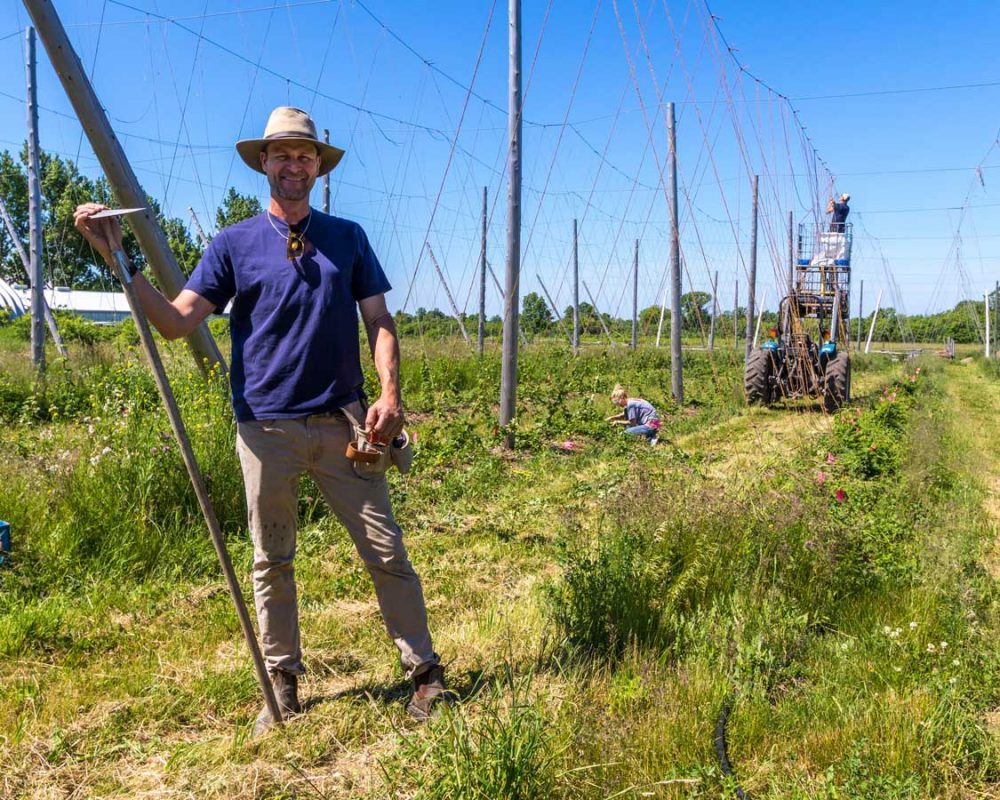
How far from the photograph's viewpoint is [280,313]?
2518 mm

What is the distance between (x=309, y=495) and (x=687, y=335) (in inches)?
1736

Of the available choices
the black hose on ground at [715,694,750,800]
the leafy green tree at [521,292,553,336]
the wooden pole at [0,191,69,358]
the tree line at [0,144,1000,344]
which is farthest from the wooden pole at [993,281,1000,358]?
the black hose on ground at [715,694,750,800]

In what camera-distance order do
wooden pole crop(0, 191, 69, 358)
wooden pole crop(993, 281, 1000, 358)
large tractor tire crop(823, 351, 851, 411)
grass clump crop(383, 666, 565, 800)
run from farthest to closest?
wooden pole crop(993, 281, 1000, 358) < large tractor tire crop(823, 351, 851, 411) < wooden pole crop(0, 191, 69, 358) < grass clump crop(383, 666, 565, 800)

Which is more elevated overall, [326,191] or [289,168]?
[326,191]

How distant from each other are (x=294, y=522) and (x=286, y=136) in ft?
3.95

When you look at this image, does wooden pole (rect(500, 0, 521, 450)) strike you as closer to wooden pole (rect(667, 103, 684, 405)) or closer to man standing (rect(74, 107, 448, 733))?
wooden pole (rect(667, 103, 684, 405))

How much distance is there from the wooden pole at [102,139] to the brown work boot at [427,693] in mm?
2510

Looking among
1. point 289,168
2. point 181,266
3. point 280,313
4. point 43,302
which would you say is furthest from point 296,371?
point 181,266

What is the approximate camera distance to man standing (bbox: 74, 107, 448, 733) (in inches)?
99.4

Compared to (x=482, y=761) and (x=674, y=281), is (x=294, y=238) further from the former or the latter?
(x=674, y=281)

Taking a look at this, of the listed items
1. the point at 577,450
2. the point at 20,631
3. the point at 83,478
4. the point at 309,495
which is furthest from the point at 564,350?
the point at 20,631

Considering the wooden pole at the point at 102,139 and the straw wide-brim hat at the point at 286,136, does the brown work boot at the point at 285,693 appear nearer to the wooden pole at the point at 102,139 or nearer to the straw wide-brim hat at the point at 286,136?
the straw wide-brim hat at the point at 286,136

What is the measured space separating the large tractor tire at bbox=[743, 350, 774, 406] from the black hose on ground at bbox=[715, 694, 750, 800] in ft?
29.9

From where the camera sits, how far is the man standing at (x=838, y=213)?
1098 centimetres
